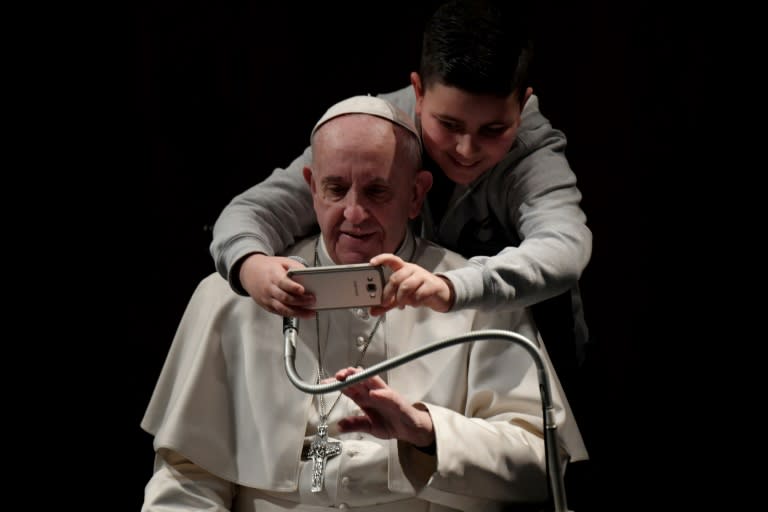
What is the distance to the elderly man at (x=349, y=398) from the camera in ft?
8.01

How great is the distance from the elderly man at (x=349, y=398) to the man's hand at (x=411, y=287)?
31cm

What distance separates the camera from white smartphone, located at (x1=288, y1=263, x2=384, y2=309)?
220cm

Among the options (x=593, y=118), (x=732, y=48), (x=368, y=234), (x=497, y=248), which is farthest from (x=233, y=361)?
(x=732, y=48)

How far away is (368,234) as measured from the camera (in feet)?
8.47

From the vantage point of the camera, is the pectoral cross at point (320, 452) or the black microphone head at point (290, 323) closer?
the black microphone head at point (290, 323)

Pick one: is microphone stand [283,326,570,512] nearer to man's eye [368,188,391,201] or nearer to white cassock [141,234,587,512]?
white cassock [141,234,587,512]

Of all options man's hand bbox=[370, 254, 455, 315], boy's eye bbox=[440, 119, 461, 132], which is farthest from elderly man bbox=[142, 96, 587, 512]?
man's hand bbox=[370, 254, 455, 315]

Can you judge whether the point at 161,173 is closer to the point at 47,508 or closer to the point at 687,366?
the point at 47,508

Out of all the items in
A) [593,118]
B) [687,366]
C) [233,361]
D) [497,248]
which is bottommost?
[687,366]

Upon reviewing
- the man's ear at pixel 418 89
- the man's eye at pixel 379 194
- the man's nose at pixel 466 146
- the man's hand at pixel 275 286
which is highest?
the man's ear at pixel 418 89

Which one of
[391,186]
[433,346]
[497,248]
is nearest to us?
[433,346]

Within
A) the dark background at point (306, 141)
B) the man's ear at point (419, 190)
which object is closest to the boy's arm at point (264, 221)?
the man's ear at point (419, 190)

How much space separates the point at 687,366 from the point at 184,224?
1721 millimetres

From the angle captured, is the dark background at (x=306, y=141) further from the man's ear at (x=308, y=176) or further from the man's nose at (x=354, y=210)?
the man's nose at (x=354, y=210)
